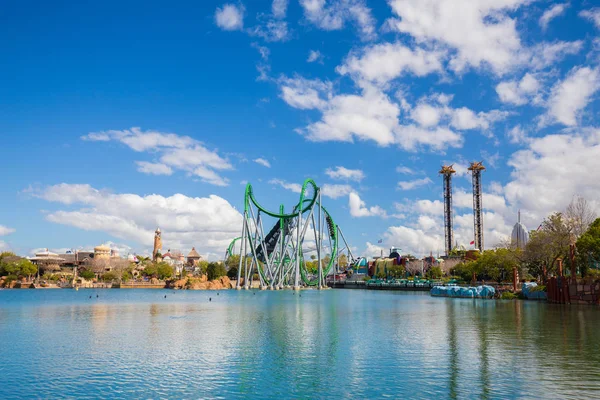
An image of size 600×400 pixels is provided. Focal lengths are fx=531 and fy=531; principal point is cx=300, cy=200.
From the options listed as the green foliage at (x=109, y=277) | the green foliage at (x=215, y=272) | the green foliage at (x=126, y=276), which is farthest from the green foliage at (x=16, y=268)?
the green foliage at (x=215, y=272)

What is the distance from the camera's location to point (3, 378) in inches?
861

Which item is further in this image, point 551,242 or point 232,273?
point 232,273

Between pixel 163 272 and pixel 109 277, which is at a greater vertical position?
pixel 163 272

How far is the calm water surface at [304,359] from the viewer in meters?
19.8


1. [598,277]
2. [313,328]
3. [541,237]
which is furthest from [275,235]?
[313,328]

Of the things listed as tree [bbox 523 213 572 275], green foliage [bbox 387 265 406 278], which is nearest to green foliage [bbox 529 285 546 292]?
tree [bbox 523 213 572 275]

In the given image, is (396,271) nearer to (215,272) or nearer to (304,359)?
(215,272)

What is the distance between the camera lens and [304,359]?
1020 inches

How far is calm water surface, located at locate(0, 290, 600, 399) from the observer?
19.8 m

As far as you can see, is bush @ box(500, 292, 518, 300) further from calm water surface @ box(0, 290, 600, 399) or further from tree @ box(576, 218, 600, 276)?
calm water surface @ box(0, 290, 600, 399)

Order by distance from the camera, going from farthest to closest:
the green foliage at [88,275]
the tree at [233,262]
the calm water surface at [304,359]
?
the green foliage at [88,275]
the tree at [233,262]
the calm water surface at [304,359]

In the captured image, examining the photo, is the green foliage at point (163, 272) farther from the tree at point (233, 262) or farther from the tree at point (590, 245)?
the tree at point (590, 245)

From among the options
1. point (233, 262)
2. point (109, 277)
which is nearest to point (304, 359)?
point (233, 262)

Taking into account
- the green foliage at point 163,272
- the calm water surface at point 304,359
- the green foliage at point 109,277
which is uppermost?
the green foliage at point 163,272
